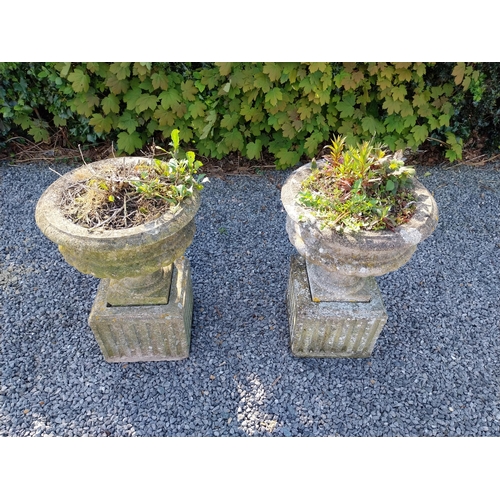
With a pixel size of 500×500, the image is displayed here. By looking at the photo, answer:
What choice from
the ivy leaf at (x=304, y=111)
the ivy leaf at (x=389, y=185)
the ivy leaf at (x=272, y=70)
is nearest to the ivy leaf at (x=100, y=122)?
the ivy leaf at (x=272, y=70)

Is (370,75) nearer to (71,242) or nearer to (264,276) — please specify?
(264,276)

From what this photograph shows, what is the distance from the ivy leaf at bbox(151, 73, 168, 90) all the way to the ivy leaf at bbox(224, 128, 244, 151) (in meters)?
0.80

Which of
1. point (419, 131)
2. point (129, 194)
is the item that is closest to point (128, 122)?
point (129, 194)

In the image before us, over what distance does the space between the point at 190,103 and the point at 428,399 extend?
3424 mm

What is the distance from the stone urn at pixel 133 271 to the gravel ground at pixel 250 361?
0.68ft

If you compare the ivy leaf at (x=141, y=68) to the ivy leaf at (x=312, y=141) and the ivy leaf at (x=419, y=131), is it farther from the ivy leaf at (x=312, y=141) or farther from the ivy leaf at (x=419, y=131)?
the ivy leaf at (x=419, y=131)

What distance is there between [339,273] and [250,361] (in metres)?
0.95

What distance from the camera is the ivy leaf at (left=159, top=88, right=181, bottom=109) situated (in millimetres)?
3861

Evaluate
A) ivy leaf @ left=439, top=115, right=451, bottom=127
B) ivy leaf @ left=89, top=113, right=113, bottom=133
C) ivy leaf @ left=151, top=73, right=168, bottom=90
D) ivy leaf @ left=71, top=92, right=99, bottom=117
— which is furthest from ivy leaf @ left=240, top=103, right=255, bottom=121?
ivy leaf @ left=439, top=115, right=451, bottom=127

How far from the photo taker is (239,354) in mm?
2777

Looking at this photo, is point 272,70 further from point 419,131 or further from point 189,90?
point 419,131

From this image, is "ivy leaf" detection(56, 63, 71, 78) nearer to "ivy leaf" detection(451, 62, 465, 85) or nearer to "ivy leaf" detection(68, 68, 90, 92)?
"ivy leaf" detection(68, 68, 90, 92)

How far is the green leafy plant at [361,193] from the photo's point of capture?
6.82ft

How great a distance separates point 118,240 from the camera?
6.37 ft
